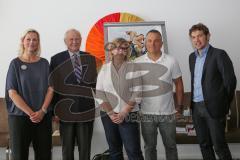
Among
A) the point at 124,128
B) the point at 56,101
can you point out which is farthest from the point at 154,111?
the point at 56,101

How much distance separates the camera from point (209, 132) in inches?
106

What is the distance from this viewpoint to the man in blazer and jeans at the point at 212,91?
2.56 metres

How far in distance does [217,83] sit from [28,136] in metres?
1.65

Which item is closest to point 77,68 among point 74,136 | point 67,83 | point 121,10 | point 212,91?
point 67,83

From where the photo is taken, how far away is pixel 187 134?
3432 millimetres

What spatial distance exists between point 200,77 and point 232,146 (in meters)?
1.76

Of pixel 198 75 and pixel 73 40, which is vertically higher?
pixel 73 40

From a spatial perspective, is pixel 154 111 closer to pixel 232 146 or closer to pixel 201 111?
pixel 201 111

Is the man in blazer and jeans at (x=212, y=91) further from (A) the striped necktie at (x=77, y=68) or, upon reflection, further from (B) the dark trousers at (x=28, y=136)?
(B) the dark trousers at (x=28, y=136)

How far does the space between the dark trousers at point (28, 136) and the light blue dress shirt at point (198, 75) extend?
1302 millimetres

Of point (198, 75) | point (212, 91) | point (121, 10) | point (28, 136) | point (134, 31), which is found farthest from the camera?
point (121, 10)

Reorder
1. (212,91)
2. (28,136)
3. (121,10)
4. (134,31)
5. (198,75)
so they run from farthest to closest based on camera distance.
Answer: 1. (121,10)
2. (134,31)
3. (198,75)
4. (212,91)
5. (28,136)

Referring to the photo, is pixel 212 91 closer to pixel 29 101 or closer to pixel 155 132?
pixel 155 132

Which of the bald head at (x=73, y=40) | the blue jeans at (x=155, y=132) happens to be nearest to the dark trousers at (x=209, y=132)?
the blue jeans at (x=155, y=132)
